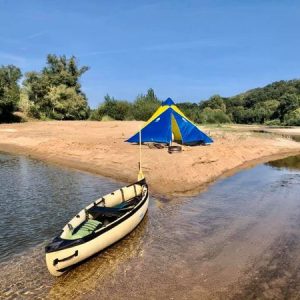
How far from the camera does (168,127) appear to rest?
1224 inches

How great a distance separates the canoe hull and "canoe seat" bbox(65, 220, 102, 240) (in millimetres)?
441

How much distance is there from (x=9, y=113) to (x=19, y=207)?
43504 millimetres

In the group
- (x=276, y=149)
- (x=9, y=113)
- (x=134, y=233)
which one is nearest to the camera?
(x=134, y=233)

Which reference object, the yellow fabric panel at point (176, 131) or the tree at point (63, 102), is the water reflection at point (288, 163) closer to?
the yellow fabric panel at point (176, 131)

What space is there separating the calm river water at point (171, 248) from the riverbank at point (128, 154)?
92.9 inches

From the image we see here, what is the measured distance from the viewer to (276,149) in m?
40.5

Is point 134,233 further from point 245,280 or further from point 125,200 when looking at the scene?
point 245,280

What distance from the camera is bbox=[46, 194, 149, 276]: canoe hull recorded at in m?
9.29

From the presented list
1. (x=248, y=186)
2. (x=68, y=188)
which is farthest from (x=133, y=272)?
(x=248, y=186)

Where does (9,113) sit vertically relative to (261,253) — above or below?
above

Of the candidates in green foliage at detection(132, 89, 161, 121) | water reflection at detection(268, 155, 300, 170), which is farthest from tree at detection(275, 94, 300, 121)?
water reflection at detection(268, 155, 300, 170)

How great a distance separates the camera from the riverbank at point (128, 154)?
22.5m

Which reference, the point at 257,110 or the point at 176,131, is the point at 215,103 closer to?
the point at 257,110

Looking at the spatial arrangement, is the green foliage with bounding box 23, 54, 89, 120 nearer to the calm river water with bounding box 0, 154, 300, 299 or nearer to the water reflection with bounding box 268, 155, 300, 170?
the water reflection with bounding box 268, 155, 300, 170
